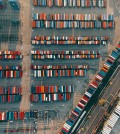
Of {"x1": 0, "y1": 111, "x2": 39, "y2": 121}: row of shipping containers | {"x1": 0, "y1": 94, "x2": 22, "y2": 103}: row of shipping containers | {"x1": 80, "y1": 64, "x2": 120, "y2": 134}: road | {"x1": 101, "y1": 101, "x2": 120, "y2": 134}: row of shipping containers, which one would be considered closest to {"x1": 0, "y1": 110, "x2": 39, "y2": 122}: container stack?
{"x1": 0, "y1": 111, "x2": 39, "y2": 121}: row of shipping containers

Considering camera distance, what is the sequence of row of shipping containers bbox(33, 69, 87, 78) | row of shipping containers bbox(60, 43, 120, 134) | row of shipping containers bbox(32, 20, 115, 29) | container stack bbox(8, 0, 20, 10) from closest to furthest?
container stack bbox(8, 0, 20, 10), row of shipping containers bbox(33, 69, 87, 78), row of shipping containers bbox(60, 43, 120, 134), row of shipping containers bbox(32, 20, 115, 29)

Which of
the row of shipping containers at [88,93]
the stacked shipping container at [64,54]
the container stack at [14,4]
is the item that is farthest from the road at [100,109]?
the container stack at [14,4]

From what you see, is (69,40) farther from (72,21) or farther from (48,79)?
(48,79)

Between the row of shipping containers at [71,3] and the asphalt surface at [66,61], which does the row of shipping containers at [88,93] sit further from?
the row of shipping containers at [71,3]

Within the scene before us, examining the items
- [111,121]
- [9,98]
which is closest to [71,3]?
[9,98]

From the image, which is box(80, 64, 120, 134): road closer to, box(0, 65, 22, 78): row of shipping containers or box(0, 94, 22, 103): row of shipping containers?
box(0, 94, 22, 103): row of shipping containers

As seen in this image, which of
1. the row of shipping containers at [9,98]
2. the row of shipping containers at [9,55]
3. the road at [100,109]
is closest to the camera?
the row of shipping containers at [9,98]
